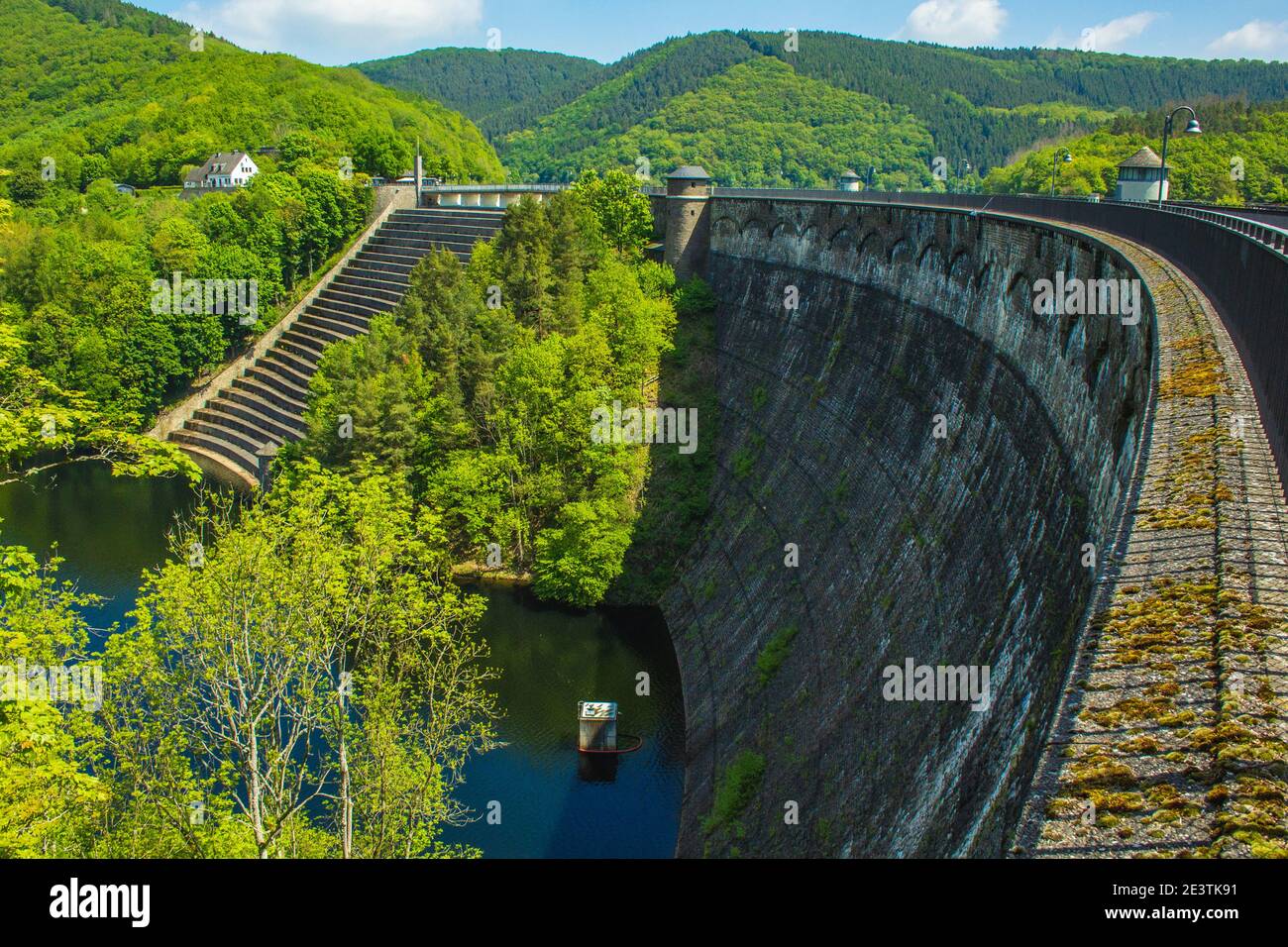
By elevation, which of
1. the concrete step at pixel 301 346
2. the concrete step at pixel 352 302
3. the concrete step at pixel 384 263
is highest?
the concrete step at pixel 384 263

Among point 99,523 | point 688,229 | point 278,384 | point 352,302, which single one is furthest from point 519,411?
point 352,302

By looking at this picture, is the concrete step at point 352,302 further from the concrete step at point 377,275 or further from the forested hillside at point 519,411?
the forested hillside at point 519,411

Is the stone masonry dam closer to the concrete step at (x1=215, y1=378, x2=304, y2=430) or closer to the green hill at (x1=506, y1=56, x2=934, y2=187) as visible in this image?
the concrete step at (x1=215, y1=378, x2=304, y2=430)

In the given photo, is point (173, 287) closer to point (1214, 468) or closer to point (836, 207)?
point (836, 207)

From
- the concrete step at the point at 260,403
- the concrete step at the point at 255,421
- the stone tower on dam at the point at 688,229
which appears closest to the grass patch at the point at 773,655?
the stone tower on dam at the point at 688,229

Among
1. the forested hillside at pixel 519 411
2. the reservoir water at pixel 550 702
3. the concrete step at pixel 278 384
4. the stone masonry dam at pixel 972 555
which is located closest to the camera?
the stone masonry dam at pixel 972 555

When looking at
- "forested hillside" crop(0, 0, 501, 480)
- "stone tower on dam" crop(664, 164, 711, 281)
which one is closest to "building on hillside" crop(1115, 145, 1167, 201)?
"stone tower on dam" crop(664, 164, 711, 281)
